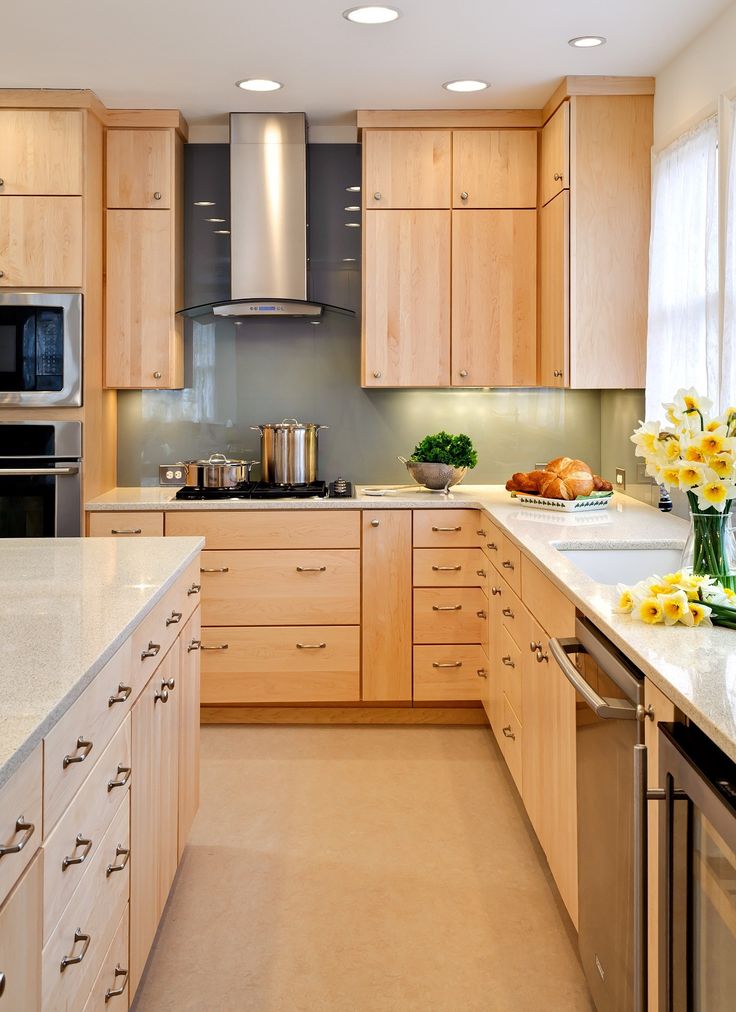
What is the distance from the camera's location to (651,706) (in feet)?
5.57

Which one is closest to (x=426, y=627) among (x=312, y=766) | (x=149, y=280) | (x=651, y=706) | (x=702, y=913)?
(x=312, y=766)

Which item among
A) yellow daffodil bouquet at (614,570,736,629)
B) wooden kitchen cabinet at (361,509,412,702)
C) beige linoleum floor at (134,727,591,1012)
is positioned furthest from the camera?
wooden kitchen cabinet at (361,509,412,702)

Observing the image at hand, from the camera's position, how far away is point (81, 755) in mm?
1547

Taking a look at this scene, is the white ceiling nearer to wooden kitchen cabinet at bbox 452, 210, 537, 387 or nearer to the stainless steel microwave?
wooden kitchen cabinet at bbox 452, 210, 537, 387

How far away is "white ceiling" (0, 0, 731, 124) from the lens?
3137 millimetres

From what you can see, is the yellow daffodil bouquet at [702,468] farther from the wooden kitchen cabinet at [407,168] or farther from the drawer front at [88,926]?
the wooden kitchen cabinet at [407,168]

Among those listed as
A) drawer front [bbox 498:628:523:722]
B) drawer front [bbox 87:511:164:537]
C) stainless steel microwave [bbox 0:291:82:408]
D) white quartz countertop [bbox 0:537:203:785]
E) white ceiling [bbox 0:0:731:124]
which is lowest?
drawer front [bbox 498:628:523:722]

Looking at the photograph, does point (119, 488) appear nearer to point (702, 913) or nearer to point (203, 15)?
point (203, 15)

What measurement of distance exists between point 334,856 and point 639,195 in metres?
2.70

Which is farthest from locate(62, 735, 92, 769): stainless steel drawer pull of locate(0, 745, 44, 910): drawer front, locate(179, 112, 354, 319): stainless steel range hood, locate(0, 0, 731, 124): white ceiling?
locate(179, 112, 354, 319): stainless steel range hood

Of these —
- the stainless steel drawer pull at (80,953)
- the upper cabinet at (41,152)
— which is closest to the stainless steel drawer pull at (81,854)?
the stainless steel drawer pull at (80,953)

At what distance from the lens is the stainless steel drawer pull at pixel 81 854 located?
147 centimetres

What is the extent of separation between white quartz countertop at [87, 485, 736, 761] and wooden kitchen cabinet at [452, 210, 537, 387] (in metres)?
0.63

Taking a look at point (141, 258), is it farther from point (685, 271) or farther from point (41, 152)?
point (685, 271)
